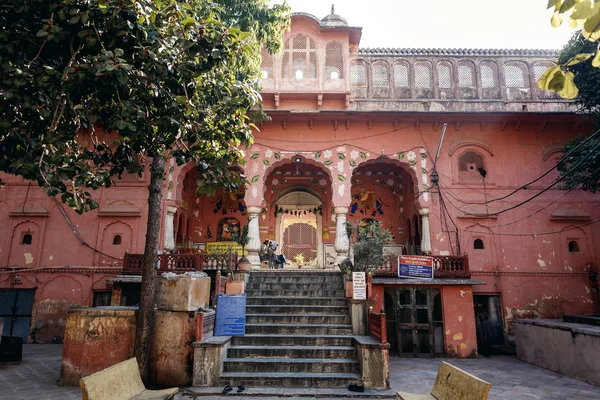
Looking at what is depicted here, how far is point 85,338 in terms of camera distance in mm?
7297

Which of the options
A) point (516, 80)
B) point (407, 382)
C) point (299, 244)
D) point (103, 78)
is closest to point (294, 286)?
point (407, 382)

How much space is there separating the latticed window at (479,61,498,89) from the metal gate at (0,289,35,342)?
17938mm

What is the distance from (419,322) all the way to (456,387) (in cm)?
702

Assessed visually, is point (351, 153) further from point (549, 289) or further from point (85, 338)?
point (85, 338)

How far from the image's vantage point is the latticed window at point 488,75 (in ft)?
47.9

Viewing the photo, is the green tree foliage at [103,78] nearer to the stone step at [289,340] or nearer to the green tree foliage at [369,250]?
the stone step at [289,340]

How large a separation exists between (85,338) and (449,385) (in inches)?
256

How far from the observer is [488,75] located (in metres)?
14.8

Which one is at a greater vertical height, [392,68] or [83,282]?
[392,68]

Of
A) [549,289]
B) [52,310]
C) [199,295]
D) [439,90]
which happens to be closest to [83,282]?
[52,310]

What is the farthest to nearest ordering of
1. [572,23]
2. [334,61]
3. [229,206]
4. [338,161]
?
[229,206] < [334,61] < [338,161] < [572,23]

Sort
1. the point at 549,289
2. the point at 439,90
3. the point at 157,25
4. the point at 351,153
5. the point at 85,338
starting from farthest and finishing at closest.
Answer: the point at 439,90
the point at 351,153
the point at 549,289
the point at 85,338
the point at 157,25

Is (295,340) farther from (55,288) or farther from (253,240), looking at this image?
(55,288)

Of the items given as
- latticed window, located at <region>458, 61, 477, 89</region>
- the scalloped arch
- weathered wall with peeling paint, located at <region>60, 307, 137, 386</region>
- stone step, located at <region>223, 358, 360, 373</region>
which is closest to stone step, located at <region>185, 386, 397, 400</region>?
stone step, located at <region>223, 358, 360, 373</region>
